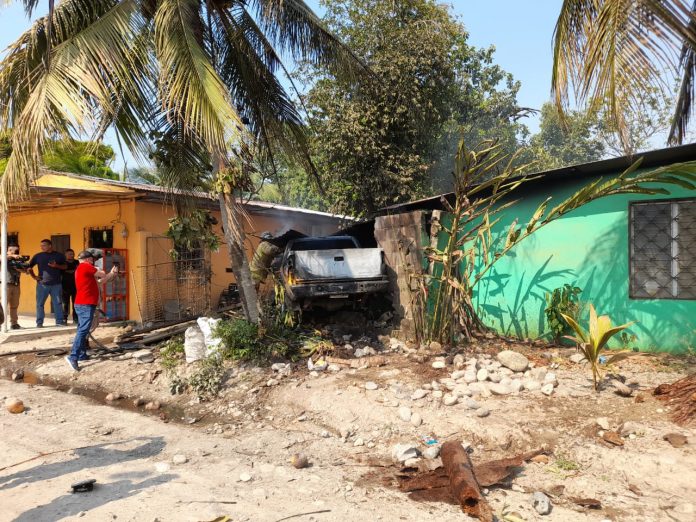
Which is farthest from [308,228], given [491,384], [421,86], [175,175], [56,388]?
[491,384]

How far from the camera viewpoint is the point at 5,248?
10.5 m

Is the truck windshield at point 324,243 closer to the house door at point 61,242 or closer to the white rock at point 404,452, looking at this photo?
the white rock at point 404,452

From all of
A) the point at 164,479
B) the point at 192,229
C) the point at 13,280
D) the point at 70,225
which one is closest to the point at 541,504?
the point at 164,479

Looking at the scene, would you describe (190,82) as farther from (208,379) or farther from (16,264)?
(16,264)

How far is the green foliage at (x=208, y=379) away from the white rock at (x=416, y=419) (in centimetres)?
276

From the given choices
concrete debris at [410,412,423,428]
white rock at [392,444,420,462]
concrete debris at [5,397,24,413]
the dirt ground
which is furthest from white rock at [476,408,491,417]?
concrete debris at [5,397,24,413]

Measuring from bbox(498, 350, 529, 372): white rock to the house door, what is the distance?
11.7 meters

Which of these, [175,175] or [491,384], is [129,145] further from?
[491,384]

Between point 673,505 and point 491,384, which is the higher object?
point 491,384

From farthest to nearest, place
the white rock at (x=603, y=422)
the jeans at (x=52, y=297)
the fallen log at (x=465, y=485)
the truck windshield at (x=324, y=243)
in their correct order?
the jeans at (x=52, y=297)
the truck windshield at (x=324, y=243)
the white rock at (x=603, y=422)
the fallen log at (x=465, y=485)

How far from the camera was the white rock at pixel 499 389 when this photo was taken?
5648 mm

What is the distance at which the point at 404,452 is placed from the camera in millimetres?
4324

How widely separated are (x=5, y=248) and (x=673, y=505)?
11982 millimetres

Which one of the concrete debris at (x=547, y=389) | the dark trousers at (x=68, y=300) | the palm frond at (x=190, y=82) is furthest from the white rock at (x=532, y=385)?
the dark trousers at (x=68, y=300)
